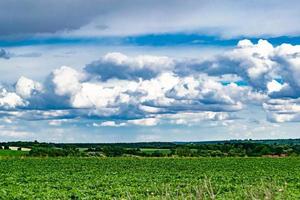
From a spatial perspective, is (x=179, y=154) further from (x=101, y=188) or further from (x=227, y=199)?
(x=227, y=199)

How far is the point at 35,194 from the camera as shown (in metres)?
24.7

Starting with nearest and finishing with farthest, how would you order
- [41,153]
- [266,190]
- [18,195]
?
[266,190] → [18,195] → [41,153]

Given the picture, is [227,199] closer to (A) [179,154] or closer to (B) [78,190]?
(B) [78,190]

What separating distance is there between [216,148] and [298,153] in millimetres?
20002

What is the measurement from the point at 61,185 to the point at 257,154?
6409cm

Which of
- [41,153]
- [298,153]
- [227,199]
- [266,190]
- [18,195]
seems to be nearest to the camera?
[266,190]

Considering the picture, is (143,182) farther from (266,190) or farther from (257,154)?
(257,154)

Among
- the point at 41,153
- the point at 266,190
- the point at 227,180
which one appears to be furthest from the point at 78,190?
the point at 41,153

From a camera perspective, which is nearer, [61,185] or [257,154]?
[61,185]

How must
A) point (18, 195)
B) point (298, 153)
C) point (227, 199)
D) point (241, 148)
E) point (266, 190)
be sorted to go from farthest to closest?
point (241, 148), point (298, 153), point (18, 195), point (227, 199), point (266, 190)

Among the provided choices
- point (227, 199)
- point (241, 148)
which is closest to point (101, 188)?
point (227, 199)

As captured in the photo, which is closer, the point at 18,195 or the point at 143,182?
the point at 18,195

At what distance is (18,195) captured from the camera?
24234 mm

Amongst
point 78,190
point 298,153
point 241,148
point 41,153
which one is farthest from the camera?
point 241,148
